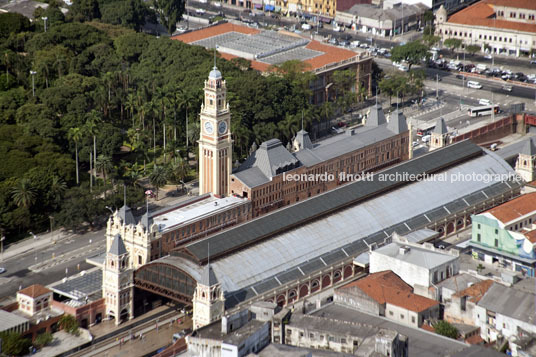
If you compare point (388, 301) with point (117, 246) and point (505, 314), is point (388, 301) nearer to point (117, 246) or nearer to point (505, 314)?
point (505, 314)

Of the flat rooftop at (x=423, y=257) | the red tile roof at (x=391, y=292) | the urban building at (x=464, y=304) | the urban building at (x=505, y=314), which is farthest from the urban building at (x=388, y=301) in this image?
the urban building at (x=505, y=314)

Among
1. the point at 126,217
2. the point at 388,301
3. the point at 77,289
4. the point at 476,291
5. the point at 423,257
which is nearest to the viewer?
the point at 388,301

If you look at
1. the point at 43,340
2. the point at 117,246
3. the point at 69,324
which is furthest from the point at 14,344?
the point at 117,246

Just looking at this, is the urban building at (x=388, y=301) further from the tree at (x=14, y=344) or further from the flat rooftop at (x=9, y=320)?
the flat rooftop at (x=9, y=320)

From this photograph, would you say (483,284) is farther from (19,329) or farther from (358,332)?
(19,329)

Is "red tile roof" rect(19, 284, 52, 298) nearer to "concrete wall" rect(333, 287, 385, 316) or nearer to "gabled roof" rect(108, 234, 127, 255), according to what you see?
"gabled roof" rect(108, 234, 127, 255)

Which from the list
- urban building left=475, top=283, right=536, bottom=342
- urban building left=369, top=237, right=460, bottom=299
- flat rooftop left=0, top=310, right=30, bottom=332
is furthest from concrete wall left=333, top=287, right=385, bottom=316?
flat rooftop left=0, top=310, right=30, bottom=332
